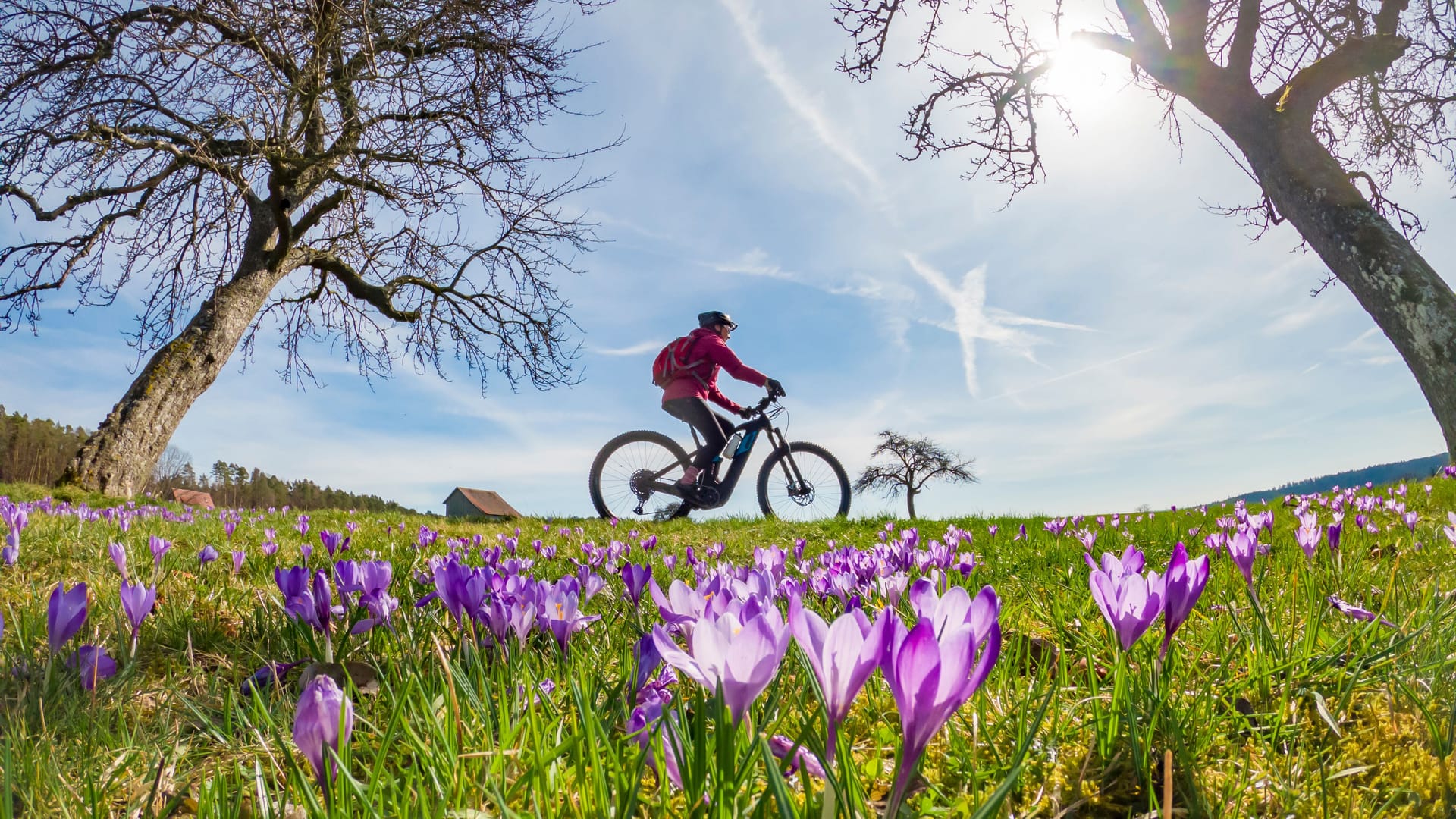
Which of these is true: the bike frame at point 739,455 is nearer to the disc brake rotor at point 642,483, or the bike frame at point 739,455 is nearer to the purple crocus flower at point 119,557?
the disc brake rotor at point 642,483

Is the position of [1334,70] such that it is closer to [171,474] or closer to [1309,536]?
[1309,536]

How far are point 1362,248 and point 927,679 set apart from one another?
7376 mm

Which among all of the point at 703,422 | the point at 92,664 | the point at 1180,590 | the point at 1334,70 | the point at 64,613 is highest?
the point at 1334,70

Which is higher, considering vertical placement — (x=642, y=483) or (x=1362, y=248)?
(x=1362, y=248)

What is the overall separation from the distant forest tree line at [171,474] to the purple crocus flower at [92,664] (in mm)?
50421

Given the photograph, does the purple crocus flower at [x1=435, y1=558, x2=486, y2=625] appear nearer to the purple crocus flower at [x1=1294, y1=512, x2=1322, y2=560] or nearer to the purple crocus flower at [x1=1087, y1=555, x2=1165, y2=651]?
the purple crocus flower at [x1=1087, y1=555, x2=1165, y2=651]

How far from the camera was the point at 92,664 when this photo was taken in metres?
1.40

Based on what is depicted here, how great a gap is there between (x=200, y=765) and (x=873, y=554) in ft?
6.07

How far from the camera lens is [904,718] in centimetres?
68

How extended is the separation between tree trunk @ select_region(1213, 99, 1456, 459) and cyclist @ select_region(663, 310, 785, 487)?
5833 mm

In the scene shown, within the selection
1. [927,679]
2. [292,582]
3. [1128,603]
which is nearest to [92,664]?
[292,582]

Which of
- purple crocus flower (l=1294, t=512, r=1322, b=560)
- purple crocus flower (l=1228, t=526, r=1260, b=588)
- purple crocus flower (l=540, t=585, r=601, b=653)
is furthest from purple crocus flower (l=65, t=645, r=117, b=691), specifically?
purple crocus flower (l=1294, t=512, r=1322, b=560)

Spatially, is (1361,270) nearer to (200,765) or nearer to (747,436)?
(747,436)

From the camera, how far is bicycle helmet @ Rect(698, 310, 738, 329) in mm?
10094
